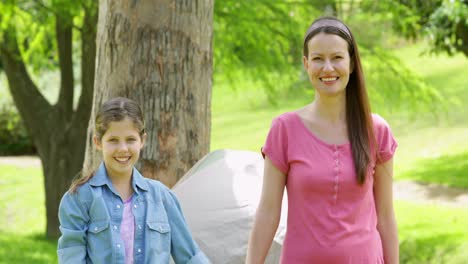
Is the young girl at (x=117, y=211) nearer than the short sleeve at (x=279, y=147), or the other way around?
the short sleeve at (x=279, y=147)

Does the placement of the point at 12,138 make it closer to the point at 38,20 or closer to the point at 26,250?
the point at 38,20

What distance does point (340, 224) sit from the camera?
2.63 meters

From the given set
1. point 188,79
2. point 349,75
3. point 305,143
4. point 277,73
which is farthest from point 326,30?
point 277,73

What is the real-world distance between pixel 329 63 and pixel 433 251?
711 cm

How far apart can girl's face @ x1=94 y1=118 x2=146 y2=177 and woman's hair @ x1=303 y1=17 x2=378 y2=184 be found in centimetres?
→ 70

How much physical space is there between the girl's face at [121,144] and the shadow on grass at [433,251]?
20.6 feet

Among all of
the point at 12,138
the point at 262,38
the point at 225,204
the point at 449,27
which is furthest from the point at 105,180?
the point at 12,138

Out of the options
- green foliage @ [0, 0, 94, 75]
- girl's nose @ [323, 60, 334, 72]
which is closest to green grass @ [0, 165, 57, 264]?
green foliage @ [0, 0, 94, 75]

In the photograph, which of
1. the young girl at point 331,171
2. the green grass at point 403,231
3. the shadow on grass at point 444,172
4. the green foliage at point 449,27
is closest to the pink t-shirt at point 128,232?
the young girl at point 331,171

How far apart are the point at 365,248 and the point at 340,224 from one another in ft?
0.36

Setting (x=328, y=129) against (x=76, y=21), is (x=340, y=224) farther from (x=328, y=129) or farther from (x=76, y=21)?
(x=76, y=21)

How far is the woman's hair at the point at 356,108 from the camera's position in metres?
2.64

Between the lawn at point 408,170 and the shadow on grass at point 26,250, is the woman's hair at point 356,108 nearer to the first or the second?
the lawn at point 408,170

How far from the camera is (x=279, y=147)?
2.70 metres
